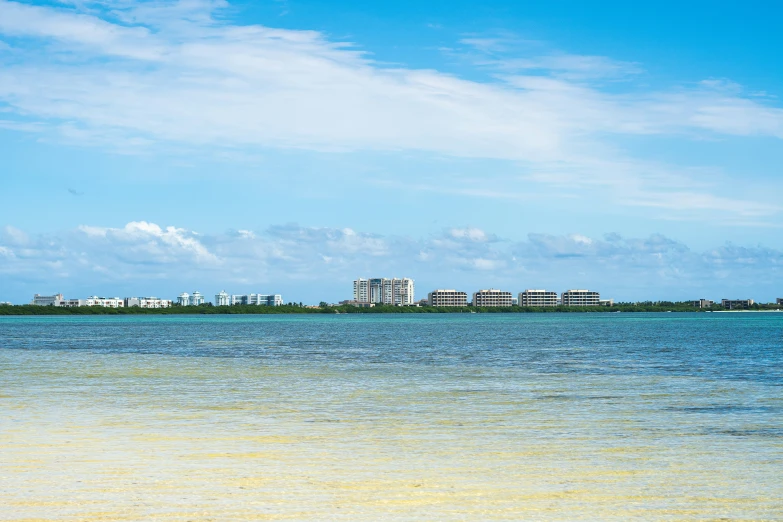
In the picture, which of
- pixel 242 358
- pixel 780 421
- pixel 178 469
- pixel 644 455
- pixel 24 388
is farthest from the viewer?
pixel 242 358

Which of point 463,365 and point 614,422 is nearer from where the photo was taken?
point 614,422

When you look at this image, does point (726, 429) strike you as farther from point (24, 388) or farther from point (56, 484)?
point (24, 388)

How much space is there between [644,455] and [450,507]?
5524 mm

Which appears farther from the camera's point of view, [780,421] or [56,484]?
[780,421]

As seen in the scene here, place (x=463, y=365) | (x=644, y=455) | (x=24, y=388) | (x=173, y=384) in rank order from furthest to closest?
(x=463, y=365)
(x=173, y=384)
(x=24, y=388)
(x=644, y=455)

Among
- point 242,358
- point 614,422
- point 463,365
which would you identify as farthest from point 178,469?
point 242,358

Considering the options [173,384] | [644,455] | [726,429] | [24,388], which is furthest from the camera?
[173,384]

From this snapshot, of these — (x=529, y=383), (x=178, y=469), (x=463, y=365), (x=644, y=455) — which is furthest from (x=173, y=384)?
(x=644, y=455)

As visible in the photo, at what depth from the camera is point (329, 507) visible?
1044 cm

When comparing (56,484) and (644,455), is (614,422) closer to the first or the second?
(644,455)

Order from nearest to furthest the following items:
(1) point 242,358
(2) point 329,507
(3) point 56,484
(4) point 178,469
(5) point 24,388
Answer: (2) point 329,507 < (3) point 56,484 < (4) point 178,469 < (5) point 24,388 < (1) point 242,358

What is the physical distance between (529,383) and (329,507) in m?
20.3

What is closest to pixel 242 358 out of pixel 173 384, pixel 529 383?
pixel 173 384

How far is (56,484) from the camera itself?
1162cm
